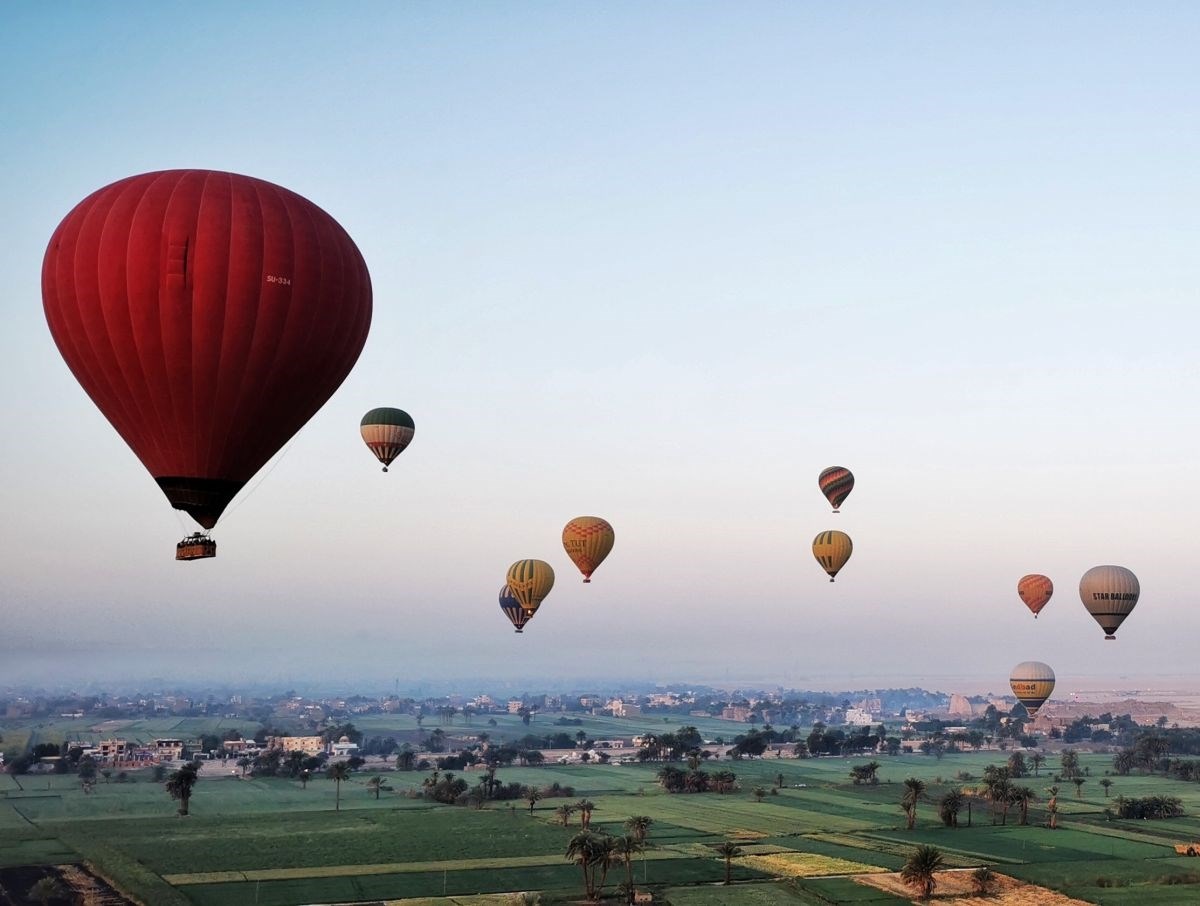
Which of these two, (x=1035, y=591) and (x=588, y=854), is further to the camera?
(x=1035, y=591)

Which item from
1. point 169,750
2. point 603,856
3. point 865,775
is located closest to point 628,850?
point 603,856

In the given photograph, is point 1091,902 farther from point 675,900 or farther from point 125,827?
point 125,827

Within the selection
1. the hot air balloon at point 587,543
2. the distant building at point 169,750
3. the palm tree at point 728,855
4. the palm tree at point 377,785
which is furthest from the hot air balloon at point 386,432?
the distant building at point 169,750

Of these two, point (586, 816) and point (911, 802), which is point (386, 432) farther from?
point (911, 802)

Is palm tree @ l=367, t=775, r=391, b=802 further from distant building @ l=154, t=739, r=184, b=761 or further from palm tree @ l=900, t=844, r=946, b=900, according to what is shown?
palm tree @ l=900, t=844, r=946, b=900

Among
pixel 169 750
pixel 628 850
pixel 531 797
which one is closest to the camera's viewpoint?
pixel 628 850

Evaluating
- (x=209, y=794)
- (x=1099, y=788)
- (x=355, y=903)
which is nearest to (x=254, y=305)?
(x=355, y=903)

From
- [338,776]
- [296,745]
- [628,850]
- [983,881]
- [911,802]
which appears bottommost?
[296,745]

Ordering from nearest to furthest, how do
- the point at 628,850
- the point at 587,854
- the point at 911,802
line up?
the point at 587,854 → the point at 628,850 → the point at 911,802
